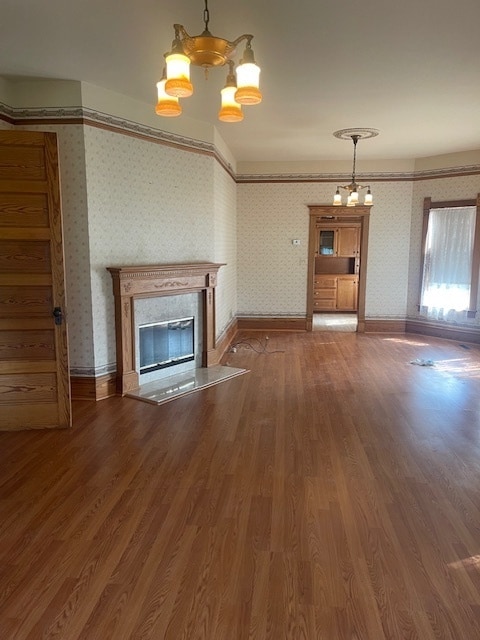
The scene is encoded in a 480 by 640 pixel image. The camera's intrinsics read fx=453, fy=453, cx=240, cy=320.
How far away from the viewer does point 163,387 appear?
485cm

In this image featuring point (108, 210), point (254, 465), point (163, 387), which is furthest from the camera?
point (163, 387)

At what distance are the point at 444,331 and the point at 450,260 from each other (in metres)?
1.18

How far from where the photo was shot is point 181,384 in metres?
4.97

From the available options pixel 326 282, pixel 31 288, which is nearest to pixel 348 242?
pixel 326 282

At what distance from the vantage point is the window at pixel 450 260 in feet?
23.0

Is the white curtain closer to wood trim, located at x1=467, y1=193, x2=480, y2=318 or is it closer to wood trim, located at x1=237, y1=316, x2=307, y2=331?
wood trim, located at x1=467, y1=193, x2=480, y2=318

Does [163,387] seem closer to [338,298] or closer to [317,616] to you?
[317,616]

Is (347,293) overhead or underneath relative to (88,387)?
overhead

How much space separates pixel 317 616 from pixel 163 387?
323 cm

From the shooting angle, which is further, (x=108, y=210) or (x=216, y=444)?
(x=108, y=210)

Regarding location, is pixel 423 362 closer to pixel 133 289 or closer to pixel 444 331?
pixel 444 331

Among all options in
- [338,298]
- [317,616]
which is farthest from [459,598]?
[338,298]

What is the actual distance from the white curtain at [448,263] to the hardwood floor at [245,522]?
320 cm

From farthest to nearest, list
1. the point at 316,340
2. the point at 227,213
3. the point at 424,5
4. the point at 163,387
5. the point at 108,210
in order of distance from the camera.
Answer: the point at 316,340 < the point at 227,213 < the point at 163,387 < the point at 108,210 < the point at 424,5
